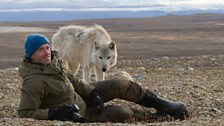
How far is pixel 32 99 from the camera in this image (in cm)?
759

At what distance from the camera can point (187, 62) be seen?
63.8ft

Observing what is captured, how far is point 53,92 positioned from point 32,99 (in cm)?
36

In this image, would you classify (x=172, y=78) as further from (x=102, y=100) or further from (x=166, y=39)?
(x=166, y=39)

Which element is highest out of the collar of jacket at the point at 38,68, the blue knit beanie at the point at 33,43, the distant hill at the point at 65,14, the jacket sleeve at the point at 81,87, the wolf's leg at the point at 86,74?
the blue knit beanie at the point at 33,43

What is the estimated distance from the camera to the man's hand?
8.34m

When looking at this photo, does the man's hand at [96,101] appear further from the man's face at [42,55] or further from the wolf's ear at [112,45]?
the wolf's ear at [112,45]

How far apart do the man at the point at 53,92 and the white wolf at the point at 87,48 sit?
476 centimetres

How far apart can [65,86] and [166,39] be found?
38755 millimetres

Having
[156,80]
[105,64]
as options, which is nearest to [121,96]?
[105,64]

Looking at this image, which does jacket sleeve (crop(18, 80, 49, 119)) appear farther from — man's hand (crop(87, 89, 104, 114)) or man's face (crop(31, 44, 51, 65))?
man's hand (crop(87, 89, 104, 114))

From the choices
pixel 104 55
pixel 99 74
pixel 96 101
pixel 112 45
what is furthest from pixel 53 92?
pixel 99 74

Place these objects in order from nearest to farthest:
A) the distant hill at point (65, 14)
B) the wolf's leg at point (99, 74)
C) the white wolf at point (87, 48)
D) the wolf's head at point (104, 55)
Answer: the wolf's head at point (104, 55) → the white wolf at point (87, 48) → the wolf's leg at point (99, 74) → the distant hill at point (65, 14)

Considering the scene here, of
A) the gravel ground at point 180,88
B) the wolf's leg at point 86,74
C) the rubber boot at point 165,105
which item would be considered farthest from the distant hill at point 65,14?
the rubber boot at point 165,105

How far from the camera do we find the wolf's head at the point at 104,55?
13339 millimetres
